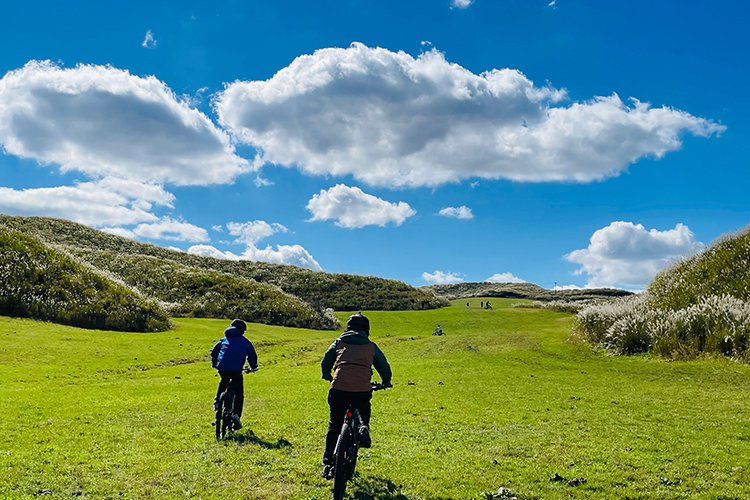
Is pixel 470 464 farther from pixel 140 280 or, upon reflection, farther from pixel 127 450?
pixel 140 280

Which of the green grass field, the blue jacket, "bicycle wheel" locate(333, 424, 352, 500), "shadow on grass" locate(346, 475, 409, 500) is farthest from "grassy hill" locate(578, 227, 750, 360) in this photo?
the blue jacket

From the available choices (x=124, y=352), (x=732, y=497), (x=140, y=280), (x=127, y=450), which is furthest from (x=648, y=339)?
(x=140, y=280)

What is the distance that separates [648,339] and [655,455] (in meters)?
12.8

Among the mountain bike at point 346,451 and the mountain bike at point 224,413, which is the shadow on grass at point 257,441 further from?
the mountain bike at point 346,451

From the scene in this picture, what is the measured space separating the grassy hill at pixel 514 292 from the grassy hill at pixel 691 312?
71441mm

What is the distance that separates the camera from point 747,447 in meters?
7.89

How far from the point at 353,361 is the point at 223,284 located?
43077 mm

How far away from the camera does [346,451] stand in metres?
6.45

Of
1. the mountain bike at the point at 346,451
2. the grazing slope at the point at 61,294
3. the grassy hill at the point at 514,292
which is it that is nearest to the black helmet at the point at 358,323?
the mountain bike at the point at 346,451

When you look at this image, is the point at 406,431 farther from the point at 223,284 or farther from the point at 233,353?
the point at 223,284

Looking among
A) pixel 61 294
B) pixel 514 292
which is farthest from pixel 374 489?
pixel 514 292

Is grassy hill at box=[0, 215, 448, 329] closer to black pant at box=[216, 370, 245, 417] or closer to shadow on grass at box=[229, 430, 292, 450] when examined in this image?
black pant at box=[216, 370, 245, 417]

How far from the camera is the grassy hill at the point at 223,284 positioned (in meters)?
42.5

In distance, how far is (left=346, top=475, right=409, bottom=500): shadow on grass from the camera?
6.52 metres
